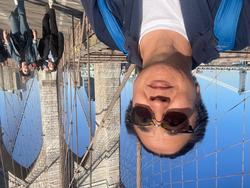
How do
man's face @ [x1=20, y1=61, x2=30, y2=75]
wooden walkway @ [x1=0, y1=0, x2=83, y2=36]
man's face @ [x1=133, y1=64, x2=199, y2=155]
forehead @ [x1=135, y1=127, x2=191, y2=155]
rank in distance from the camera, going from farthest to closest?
wooden walkway @ [x1=0, y1=0, x2=83, y2=36]
man's face @ [x1=20, y1=61, x2=30, y2=75]
forehead @ [x1=135, y1=127, x2=191, y2=155]
man's face @ [x1=133, y1=64, x2=199, y2=155]

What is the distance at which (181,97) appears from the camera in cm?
92

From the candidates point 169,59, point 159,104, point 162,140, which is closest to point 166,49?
point 169,59

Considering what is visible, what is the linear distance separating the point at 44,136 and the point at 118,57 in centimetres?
219

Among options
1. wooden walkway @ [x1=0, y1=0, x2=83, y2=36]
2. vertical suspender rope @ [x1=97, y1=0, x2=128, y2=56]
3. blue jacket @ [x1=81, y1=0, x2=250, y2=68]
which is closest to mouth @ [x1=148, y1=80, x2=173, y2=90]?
blue jacket @ [x1=81, y1=0, x2=250, y2=68]

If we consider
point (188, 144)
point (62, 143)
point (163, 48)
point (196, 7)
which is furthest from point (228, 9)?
point (62, 143)

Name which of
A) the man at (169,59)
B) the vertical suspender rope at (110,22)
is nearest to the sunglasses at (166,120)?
the man at (169,59)

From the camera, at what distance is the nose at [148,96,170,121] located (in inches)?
36.2

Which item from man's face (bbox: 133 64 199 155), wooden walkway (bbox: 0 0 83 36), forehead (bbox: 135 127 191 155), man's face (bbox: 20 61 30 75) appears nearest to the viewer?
man's face (bbox: 133 64 199 155)

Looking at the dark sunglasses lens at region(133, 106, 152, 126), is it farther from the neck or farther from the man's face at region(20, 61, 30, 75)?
the man's face at region(20, 61, 30, 75)

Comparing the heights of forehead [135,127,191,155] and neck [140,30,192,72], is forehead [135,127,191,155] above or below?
below

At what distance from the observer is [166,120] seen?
97cm

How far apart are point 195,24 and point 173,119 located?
27cm

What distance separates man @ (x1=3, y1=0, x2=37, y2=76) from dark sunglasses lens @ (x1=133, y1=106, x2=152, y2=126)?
7.34 feet

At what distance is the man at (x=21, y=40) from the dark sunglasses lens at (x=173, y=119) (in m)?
2.31
